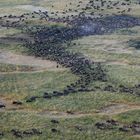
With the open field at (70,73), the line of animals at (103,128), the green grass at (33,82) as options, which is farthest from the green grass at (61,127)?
the green grass at (33,82)

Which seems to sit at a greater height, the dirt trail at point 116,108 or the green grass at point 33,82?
the green grass at point 33,82

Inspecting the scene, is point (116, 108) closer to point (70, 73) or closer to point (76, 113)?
point (76, 113)

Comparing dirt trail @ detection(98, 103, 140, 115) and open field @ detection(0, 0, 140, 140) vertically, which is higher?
open field @ detection(0, 0, 140, 140)

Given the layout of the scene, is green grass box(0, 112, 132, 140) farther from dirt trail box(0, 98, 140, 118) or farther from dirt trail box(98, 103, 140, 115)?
dirt trail box(98, 103, 140, 115)

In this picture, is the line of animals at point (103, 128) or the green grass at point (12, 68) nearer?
the line of animals at point (103, 128)

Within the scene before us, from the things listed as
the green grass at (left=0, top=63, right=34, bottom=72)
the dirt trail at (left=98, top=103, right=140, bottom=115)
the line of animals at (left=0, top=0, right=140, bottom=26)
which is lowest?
the dirt trail at (left=98, top=103, right=140, bottom=115)

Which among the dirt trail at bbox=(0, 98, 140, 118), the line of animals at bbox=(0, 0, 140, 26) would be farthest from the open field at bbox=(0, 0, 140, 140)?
the line of animals at bbox=(0, 0, 140, 26)

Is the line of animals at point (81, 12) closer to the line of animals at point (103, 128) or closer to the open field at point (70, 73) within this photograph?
the open field at point (70, 73)

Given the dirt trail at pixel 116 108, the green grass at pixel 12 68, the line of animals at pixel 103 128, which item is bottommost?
the dirt trail at pixel 116 108

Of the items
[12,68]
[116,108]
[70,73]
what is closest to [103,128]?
[116,108]
